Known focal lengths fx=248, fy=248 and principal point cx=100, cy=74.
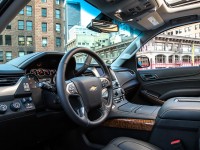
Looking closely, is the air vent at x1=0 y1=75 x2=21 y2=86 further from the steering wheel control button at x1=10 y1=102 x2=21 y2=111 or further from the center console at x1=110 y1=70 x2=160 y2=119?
the center console at x1=110 y1=70 x2=160 y2=119

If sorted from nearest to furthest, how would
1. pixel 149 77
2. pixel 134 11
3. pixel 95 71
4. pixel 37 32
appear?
pixel 37 32, pixel 95 71, pixel 134 11, pixel 149 77

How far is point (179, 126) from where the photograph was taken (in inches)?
61.0

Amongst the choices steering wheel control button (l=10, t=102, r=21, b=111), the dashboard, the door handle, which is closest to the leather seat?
the dashboard

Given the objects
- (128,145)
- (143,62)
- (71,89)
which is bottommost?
(128,145)

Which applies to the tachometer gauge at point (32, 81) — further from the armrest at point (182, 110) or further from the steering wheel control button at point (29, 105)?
the armrest at point (182, 110)

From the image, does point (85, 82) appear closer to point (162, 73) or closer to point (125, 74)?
point (125, 74)

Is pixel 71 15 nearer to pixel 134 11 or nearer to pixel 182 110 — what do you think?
pixel 134 11

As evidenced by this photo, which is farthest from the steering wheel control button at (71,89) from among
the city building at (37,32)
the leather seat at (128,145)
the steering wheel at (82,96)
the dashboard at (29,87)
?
the city building at (37,32)

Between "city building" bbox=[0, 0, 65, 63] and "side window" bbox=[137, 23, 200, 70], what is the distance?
5.31ft

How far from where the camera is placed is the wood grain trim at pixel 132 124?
175cm

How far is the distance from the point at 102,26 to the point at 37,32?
97cm

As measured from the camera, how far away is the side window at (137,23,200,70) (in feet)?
11.3

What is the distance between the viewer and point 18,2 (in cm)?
134

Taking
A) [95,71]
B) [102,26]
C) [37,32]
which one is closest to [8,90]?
[37,32]
